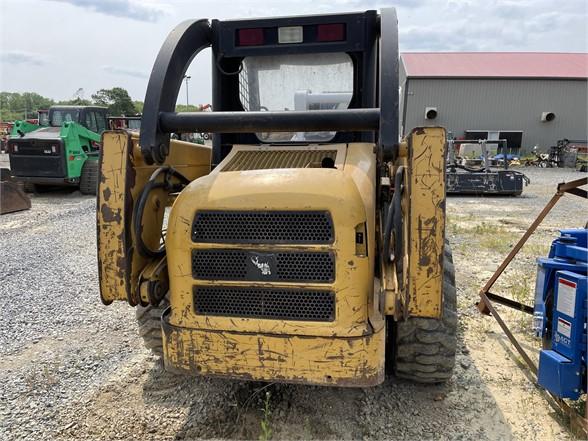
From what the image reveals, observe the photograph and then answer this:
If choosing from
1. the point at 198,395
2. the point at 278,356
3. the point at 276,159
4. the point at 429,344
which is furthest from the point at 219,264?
the point at 429,344

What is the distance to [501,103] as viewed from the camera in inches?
1097

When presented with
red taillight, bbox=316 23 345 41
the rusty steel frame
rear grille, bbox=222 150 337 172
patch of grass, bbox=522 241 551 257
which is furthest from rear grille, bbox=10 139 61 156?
the rusty steel frame

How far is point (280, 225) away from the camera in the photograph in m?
2.37

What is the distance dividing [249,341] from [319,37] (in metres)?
2.04

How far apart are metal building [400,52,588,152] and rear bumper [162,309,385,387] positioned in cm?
2652

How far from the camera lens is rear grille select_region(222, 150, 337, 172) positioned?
2.89m

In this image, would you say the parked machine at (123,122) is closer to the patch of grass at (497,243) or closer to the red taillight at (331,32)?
the patch of grass at (497,243)

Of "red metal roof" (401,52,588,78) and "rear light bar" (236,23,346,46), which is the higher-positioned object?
"red metal roof" (401,52,588,78)

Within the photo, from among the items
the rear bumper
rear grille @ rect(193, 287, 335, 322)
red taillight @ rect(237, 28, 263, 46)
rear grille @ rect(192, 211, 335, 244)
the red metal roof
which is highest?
the red metal roof

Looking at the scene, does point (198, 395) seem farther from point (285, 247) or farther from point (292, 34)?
point (292, 34)

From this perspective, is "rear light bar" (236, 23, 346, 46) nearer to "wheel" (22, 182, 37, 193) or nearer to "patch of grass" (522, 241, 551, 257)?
"patch of grass" (522, 241, 551, 257)

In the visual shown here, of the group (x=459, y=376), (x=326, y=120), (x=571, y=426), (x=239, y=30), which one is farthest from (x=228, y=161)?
(x=571, y=426)

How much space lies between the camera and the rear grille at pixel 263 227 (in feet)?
7.67

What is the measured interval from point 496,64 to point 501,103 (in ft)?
11.0
